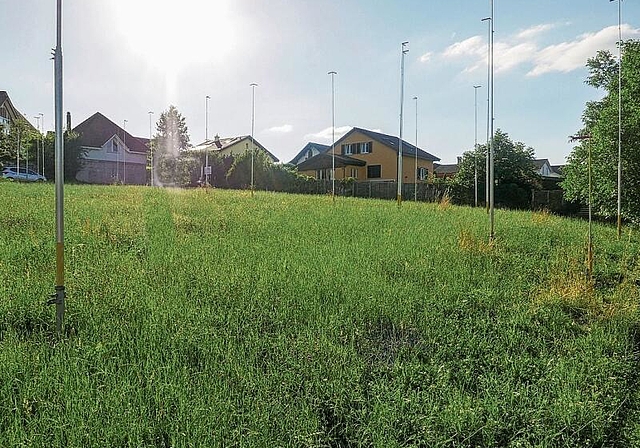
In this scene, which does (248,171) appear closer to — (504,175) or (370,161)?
(370,161)

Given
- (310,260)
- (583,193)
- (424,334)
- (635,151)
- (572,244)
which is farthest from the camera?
(583,193)

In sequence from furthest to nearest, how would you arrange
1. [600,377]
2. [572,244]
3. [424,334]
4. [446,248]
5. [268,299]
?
[572,244] < [446,248] < [268,299] < [424,334] < [600,377]

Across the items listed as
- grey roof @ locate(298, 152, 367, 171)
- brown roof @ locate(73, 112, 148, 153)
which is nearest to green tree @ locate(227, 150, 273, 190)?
grey roof @ locate(298, 152, 367, 171)

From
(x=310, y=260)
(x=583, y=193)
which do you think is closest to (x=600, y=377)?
(x=310, y=260)

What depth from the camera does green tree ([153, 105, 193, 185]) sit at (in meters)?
29.3

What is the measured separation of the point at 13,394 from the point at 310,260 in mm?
3345

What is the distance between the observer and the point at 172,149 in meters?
31.2

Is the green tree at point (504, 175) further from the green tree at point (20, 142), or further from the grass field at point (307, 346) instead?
the green tree at point (20, 142)

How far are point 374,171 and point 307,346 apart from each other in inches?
1215

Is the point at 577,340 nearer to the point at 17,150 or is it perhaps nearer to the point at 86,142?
the point at 17,150

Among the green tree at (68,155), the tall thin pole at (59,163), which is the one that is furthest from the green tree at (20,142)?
the tall thin pole at (59,163)

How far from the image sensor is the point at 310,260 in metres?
5.35

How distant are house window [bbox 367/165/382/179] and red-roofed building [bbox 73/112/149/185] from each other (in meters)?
16.4

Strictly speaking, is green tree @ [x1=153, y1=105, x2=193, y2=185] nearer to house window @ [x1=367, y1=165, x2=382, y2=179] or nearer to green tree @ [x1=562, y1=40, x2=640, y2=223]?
house window @ [x1=367, y1=165, x2=382, y2=179]
